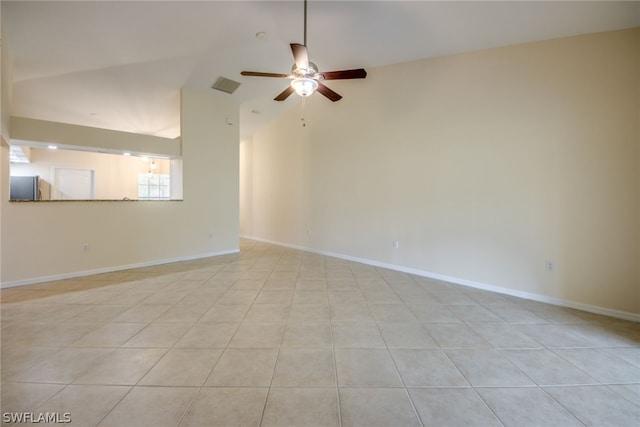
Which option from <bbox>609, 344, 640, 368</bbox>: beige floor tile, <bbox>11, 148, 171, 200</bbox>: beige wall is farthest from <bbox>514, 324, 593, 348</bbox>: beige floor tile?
<bbox>11, 148, 171, 200</bbox>: beige wall

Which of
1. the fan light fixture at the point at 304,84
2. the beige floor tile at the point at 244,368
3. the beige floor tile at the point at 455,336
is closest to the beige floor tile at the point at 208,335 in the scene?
the beige floor tile at the point at 244,368

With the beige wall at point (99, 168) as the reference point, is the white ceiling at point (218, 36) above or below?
above

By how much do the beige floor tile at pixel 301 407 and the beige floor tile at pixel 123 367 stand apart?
954 millimetres

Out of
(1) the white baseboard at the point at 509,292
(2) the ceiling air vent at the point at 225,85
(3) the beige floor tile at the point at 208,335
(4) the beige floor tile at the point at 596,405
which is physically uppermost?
(2) the ceiling air vent at the point at 225,85

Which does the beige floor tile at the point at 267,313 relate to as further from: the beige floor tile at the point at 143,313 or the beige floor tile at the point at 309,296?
the beige floor tile at the point at 143,313

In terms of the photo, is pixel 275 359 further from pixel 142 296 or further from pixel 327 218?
pixel 327 218

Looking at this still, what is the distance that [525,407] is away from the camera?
1521 millimetres

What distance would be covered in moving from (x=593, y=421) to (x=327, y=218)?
459 centimetres

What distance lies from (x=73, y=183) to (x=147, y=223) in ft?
15.2

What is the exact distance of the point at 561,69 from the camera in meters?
3.02

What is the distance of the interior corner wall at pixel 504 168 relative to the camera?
9.05ft

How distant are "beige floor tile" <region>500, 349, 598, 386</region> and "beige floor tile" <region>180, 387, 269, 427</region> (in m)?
1.83

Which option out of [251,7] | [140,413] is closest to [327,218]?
[251,7]

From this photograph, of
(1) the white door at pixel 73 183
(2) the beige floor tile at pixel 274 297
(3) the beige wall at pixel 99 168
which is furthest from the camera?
(1) the white door at pixel 73 183
